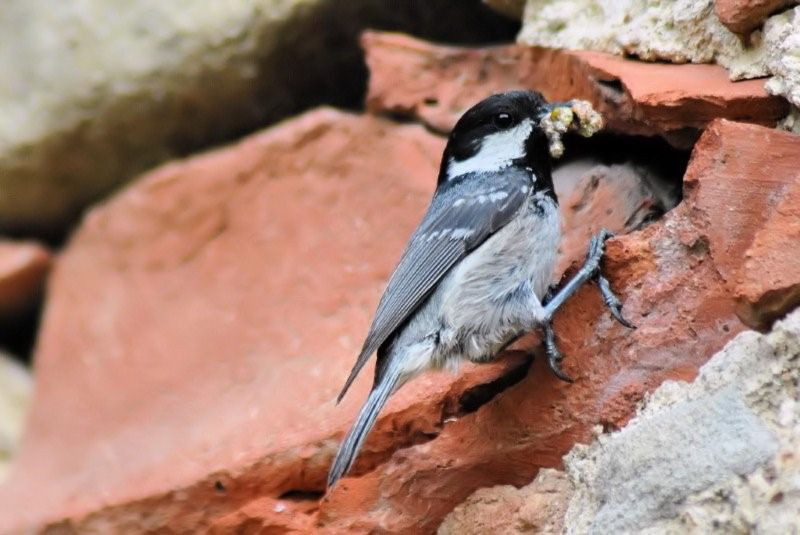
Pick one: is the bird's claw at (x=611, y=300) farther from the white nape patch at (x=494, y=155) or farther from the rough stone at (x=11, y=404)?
the rough stone at (x=11, y=404)

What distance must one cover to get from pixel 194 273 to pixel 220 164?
0.24 m

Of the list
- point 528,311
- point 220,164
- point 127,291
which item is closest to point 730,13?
point 528,311

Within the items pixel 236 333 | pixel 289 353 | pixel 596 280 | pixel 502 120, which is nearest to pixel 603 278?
pixel 596 280

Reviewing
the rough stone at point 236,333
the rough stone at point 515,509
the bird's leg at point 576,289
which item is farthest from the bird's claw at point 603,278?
the rough stone at point 515,509

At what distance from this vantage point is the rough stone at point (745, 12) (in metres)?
1.50

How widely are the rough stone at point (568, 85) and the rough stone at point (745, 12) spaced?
8cm

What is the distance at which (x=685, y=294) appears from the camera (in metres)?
1.45

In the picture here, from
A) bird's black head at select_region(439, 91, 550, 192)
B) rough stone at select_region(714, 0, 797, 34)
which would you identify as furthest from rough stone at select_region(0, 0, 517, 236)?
rough stone at select_region(714, 0, 797, 34)

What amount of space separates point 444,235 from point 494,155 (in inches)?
8.6

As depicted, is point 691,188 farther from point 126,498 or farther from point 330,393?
point 126,498

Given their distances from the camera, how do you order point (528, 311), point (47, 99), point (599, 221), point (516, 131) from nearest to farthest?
1. point (528, 311)
2. point (599, 221)
3. point (516, 131)
4. point (47, 99)

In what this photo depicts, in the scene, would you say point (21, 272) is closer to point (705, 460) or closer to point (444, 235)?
point (444, 235)

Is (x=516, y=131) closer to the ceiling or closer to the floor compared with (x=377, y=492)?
closer to the ceiling

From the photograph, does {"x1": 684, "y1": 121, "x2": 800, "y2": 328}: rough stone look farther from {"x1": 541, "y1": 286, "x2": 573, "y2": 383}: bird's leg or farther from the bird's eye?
the bird's eye
